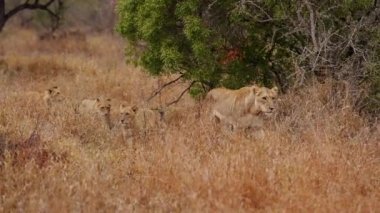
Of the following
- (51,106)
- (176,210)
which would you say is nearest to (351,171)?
(176,210)

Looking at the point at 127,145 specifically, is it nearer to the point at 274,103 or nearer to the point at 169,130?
the point at 169,130

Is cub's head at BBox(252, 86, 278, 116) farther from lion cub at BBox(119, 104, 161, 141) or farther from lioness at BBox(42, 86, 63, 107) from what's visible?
lioness at BBox(42, 86, 63, 107)

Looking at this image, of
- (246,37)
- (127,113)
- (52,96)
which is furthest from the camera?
(52,96)

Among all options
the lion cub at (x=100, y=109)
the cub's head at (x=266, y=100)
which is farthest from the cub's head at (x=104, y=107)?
the cub's head at (x=266, y=100)

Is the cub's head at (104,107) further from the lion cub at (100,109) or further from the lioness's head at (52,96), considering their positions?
the lioness's head at (52,96)

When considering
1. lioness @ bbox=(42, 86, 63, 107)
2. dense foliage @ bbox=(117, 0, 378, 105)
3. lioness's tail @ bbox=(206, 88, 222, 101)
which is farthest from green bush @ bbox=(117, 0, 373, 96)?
lioness @ bbox=(42, 86, 63, 107)

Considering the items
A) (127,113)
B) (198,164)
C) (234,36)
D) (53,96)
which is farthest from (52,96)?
(198,164)

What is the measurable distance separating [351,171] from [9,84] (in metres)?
10.3

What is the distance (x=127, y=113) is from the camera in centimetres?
988

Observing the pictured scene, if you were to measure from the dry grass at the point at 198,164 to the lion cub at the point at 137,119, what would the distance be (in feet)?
1.04

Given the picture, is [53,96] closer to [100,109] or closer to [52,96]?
[52,96]

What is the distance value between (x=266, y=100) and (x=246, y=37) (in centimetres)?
244

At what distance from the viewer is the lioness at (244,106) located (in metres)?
8.54

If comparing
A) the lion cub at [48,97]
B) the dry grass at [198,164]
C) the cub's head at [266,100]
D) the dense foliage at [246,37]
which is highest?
the dense foliage at [246,37]
